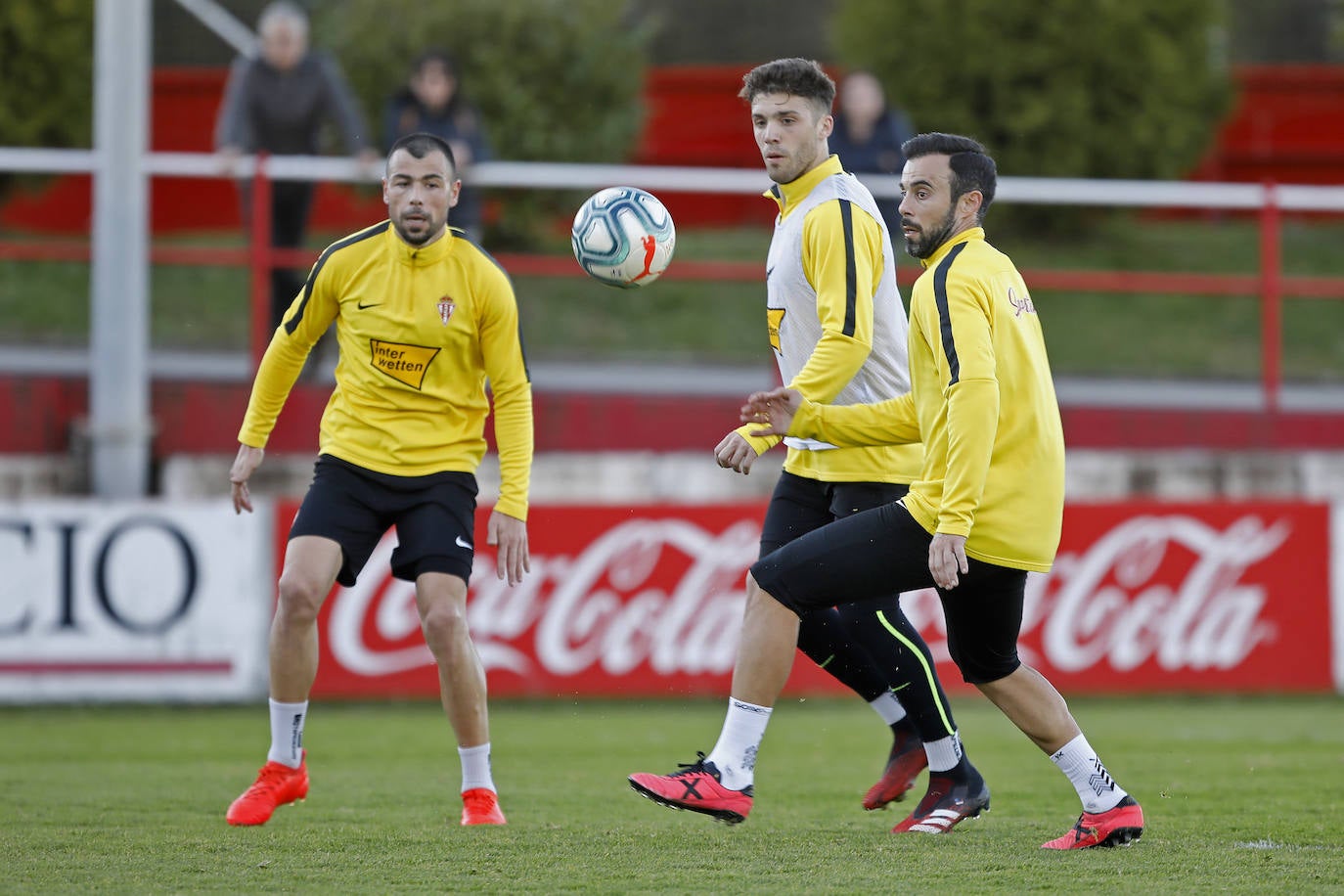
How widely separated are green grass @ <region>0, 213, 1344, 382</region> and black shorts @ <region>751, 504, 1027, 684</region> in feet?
31.4

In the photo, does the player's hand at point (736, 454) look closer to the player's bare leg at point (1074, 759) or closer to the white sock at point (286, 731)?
the player's bare leg at point (1074, 759)

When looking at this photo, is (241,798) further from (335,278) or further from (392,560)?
(335,278)

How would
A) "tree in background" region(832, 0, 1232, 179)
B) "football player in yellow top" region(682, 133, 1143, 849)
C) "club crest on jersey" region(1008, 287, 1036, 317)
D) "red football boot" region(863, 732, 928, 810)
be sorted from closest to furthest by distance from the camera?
1. "football player in yellow top" region(682, 133, 1143, 849)
2. "club crest on jersey" region(1008, 287, 1036, 317)
3. "red football boot" region(863, 732, 928, 810)
4. "tree in background" region(832, 0, 1232, 179)

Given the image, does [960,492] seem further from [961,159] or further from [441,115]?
[441,115]

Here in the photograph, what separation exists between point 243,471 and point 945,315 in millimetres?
2516

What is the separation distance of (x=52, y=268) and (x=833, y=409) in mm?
15314

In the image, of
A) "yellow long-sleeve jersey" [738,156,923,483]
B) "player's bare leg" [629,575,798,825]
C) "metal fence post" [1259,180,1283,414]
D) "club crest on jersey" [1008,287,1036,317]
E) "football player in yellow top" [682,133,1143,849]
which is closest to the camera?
"football player in yellow top" [682,133,1143,849]

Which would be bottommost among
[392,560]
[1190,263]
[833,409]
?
[392,560]

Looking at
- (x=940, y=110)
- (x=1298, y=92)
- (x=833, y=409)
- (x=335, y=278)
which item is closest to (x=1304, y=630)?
(x=833, y=409)

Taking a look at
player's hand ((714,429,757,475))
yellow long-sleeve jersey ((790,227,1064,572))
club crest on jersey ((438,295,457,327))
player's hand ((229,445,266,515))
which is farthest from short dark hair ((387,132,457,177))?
yellow long-sleeve jersey ((790,227,1064,572))

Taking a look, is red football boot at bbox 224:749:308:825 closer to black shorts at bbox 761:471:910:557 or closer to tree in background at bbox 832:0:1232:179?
black shorts at bbox 761:471:910:557

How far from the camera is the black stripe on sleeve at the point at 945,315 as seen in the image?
4926 mm

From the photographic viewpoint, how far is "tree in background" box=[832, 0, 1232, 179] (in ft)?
58.2

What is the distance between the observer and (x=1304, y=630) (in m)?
10.5
